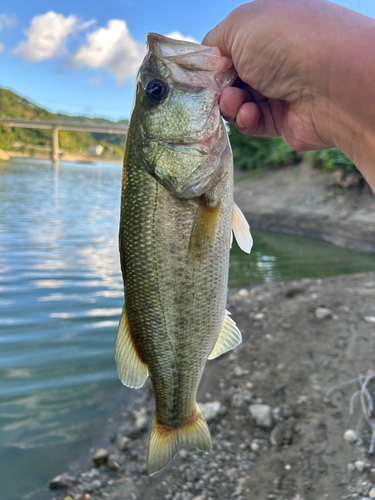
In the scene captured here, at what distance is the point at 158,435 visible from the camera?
2.18 meters

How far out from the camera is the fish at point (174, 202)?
1854mm

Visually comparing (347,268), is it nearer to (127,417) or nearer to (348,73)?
(127,417)

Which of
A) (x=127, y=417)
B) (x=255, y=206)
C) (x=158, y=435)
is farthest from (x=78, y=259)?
(x=255, y=206)

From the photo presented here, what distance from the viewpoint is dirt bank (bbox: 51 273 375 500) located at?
2.96 m

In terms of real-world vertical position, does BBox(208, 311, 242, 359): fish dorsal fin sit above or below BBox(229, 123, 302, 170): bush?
below

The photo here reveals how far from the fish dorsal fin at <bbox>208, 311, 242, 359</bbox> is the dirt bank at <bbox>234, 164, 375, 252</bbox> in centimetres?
1171

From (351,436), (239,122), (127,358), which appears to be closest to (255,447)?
(351,436)

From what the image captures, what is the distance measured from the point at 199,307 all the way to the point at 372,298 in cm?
503

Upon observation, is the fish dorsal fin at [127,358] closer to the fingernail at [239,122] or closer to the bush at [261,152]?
the fingernail at [239,122]

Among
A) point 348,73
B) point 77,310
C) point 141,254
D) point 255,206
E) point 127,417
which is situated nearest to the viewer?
point 348,73

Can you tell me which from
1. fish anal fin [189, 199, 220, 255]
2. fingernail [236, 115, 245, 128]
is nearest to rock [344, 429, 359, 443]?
fish anal fin [189, 199, 220, 255]

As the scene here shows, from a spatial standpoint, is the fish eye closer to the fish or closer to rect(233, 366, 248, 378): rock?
the fish

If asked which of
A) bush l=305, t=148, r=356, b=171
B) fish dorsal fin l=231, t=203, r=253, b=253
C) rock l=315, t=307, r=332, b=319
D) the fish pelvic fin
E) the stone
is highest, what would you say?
bush l=305, t=148, r=356, b=171

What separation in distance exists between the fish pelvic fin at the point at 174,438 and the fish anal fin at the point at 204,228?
3.63 feet
